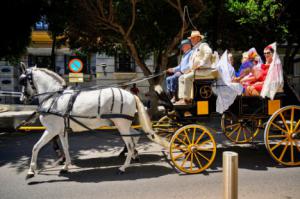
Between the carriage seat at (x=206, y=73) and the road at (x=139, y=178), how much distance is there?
1.87 metres

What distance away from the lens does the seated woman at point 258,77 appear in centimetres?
614

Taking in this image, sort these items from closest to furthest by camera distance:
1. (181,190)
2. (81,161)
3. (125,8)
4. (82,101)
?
1. (181,190)
2. (82,101)
3. (81,161)
4. (125,8)

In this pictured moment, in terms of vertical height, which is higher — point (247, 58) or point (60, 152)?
point (247, 58)

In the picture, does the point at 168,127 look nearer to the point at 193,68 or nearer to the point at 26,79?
the point at 193,68

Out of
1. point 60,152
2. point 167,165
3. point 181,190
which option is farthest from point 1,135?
point 181,190

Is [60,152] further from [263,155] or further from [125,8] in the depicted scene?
[125,8]

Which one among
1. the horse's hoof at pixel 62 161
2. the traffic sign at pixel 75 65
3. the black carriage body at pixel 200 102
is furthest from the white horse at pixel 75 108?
the traffic sign at pixel 75 65

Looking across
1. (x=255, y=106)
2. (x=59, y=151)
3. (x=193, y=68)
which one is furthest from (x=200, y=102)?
(x=59, y=151)

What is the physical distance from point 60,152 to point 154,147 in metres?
2.61

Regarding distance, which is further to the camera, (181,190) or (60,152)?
(60,152)

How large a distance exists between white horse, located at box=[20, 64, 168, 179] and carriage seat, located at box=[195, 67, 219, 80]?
1343 mm

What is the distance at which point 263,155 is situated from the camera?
6.51 metres

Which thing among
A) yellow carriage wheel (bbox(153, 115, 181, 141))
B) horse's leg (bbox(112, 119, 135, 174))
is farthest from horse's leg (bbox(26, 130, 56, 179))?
yellow carriage wheel (bbox(153, 115, 181, 141))

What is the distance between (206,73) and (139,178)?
249 cm
